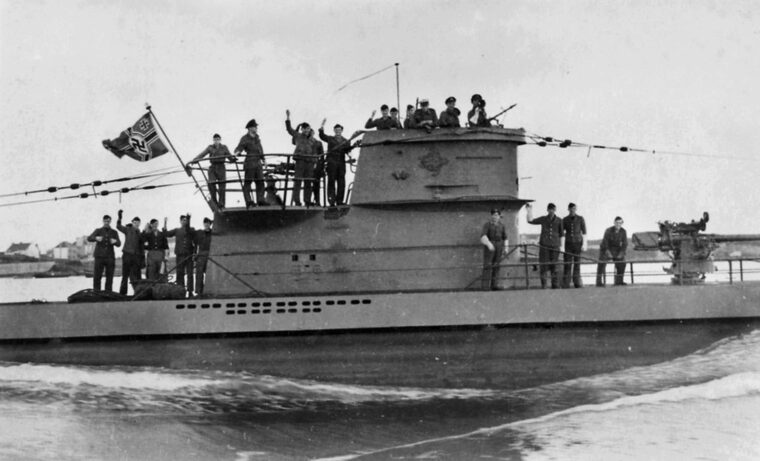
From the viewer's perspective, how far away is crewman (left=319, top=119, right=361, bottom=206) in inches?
531

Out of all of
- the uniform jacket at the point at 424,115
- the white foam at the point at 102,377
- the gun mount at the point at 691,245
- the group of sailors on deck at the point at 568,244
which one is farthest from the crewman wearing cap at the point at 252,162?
the gun mount at the point at 691,245

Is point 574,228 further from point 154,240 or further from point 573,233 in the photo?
point 154,240

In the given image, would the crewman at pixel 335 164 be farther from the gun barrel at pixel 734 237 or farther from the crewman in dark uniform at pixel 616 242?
the gun barrel at pixel 734 237

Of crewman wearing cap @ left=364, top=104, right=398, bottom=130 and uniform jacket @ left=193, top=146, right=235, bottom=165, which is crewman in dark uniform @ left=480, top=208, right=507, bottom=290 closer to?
crewman wearing cap @ left=364, top=104, right=398, bottom=130

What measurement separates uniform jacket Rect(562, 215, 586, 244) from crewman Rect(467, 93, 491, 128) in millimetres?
2348

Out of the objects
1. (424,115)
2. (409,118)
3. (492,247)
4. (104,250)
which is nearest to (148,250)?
(104,250)

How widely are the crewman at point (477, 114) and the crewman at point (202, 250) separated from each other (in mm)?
5261

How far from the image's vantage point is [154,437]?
11812mm

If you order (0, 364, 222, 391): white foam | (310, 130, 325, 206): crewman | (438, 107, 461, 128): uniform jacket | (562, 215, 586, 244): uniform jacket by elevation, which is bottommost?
(0, 364, 222, 391): white foam

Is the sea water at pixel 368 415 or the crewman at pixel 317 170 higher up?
the crewman at pixel 317 170

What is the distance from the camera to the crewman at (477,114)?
13406 millimetres

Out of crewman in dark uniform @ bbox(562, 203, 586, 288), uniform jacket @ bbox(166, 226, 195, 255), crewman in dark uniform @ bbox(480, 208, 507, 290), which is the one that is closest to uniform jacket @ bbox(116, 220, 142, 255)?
uniform jacket @ bbox(166, 226, 195, 255)

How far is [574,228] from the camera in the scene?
13859 millimetres

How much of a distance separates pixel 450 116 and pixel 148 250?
6.52 m
